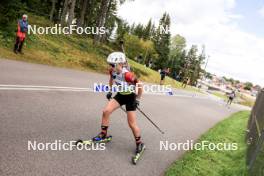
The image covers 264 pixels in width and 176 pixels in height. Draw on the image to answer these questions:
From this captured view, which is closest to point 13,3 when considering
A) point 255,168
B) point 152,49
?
point 255,168

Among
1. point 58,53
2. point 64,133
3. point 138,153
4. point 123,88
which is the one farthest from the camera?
point 58,53

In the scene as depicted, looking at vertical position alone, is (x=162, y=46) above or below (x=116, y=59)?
above

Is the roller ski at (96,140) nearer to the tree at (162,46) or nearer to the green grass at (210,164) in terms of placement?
the green grass at (210,164)

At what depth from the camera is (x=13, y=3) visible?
16.5 m

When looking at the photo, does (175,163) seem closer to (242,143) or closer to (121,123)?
(121,123)

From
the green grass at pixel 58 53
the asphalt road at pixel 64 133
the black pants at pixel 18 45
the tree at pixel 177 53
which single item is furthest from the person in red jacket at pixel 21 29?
the tree at pixel 177 53

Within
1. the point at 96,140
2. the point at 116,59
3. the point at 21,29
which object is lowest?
the point at 96,140

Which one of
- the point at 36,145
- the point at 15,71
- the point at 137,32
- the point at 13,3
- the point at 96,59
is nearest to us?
the point at 36,145

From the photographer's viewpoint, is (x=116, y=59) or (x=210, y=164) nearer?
(x=116, y=59)

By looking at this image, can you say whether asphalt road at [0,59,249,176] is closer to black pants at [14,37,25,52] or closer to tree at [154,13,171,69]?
black pants at [14,37,25,52]

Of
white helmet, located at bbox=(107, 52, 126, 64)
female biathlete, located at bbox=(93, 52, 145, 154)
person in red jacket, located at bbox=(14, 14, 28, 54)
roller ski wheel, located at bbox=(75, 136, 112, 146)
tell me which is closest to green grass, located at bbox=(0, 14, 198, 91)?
person in red jacket, located at bbox=(14, 14, 28, 54)

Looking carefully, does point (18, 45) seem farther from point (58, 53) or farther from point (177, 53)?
point (177, 53)

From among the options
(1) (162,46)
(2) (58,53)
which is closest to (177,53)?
(1) (162,46)

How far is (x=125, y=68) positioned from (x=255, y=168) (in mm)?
3254
